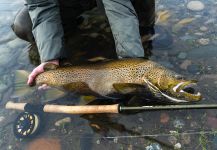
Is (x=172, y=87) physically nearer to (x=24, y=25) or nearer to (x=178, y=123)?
(x=178, y=123)

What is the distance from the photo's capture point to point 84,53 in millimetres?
3996

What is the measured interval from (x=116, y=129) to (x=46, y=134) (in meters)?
0.68

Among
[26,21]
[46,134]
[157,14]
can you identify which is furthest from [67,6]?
[46,134]

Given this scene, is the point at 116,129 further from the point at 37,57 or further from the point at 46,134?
the point at 37,57

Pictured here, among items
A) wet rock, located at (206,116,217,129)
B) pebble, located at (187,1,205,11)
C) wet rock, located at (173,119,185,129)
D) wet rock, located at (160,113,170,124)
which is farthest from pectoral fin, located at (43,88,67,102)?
pebble, located at (187,1,205,11)

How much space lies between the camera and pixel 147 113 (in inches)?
121

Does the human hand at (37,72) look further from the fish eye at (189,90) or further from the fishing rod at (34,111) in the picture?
the fish eye at (189,90)

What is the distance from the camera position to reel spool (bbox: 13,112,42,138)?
10.0 feet

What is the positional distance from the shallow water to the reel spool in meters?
0.06

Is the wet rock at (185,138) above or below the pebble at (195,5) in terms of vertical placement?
below

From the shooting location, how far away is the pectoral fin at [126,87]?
9.82ft

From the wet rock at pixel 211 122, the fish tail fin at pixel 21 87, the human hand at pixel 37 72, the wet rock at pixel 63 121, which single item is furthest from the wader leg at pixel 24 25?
the wet rock at pixel 211 122

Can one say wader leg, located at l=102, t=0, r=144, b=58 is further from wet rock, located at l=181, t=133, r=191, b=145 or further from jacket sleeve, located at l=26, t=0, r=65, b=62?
wet rock, located at l=181, t=133, r=191, b=145

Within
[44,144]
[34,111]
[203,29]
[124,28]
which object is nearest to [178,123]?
[124,28]
